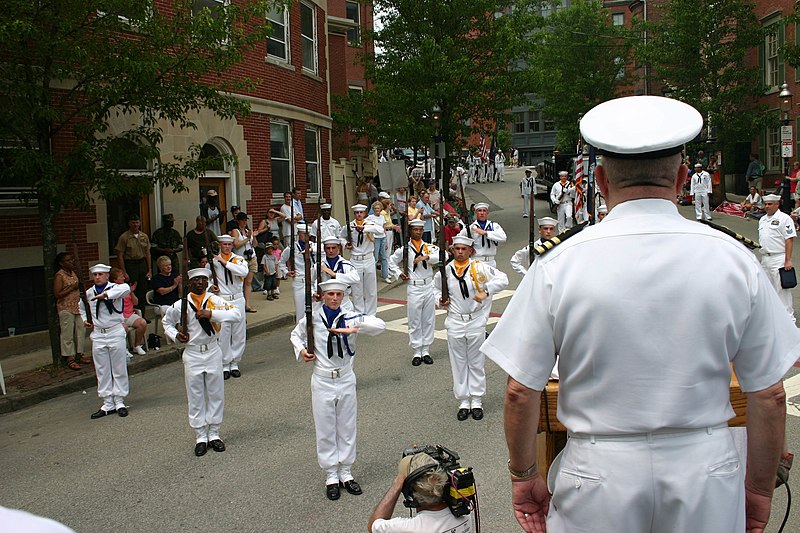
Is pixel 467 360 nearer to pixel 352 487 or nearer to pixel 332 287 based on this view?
pixel 332 287

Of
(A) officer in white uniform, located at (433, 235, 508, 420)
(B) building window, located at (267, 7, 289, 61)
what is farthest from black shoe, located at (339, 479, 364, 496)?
(B) building window, located at (267, 7, 289, 61)

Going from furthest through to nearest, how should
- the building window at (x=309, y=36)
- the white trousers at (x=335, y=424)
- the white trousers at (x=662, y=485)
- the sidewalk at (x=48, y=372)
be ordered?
the building window at (x=309, y=36) < the sidewalk at (x=48, y=372) < the white trousers at (x=335, y=424) < the white trousers at (x=662, y=485)

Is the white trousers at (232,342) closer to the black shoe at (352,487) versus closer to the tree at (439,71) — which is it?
the black shoe at (352,487)

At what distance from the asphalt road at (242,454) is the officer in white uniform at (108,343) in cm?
28

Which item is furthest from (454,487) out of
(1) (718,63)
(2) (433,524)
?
(1) (718,63)

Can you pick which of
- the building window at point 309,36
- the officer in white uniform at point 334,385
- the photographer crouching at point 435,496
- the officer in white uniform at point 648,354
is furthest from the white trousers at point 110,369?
the building window at point 309,36

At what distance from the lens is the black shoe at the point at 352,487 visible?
6448mm

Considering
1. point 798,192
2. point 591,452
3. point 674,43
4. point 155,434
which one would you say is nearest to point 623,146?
point 591,452

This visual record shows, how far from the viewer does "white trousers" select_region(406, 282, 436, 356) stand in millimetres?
11055

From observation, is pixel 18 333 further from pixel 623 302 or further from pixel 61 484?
pixel 623 302

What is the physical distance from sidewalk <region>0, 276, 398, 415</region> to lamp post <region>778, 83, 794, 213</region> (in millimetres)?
16997

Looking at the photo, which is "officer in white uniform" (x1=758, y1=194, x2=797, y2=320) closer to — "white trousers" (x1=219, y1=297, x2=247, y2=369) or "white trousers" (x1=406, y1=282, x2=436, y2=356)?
"white trousers" (x1=406, y1=282, x2=436, y2=356)

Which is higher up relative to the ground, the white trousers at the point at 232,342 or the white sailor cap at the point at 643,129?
the white sailor cap at the point at 643,129

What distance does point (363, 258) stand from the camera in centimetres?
1405
